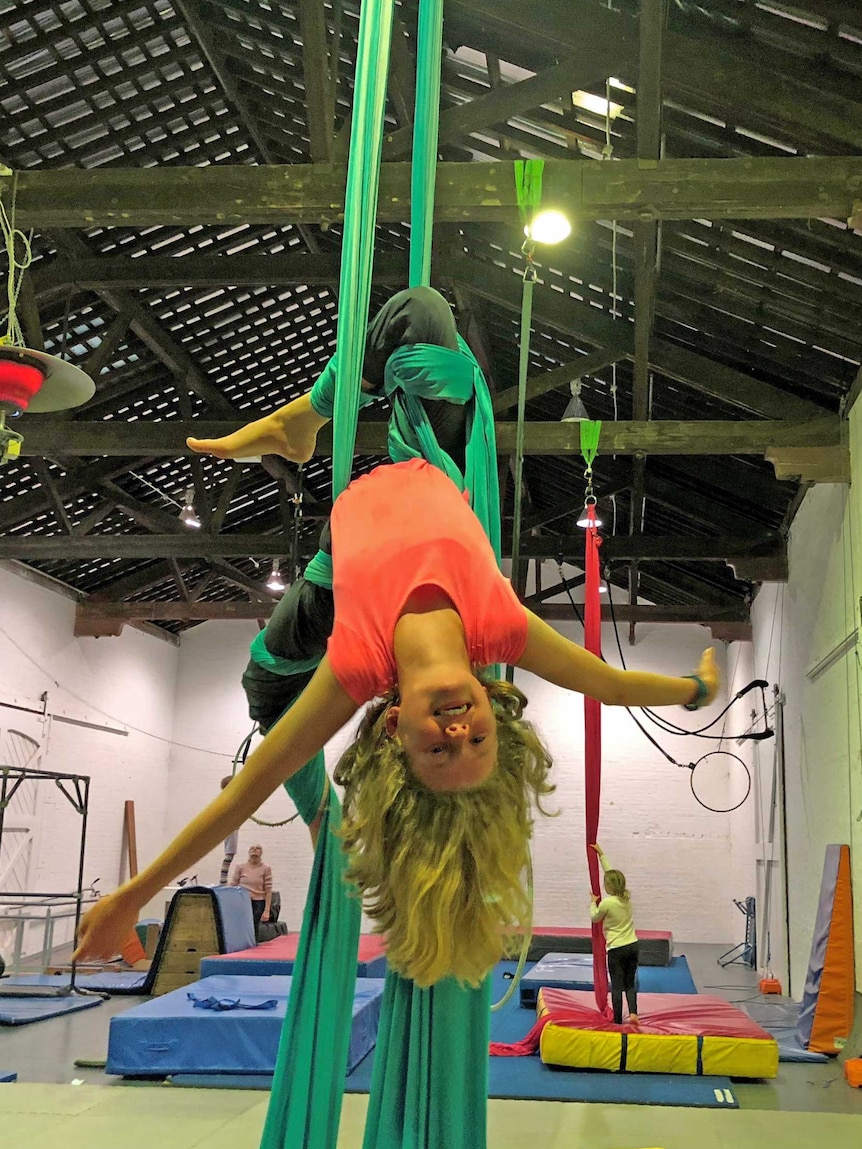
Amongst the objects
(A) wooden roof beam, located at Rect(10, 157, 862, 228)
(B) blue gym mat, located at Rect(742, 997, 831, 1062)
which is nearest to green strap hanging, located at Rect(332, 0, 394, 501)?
(A) wooden roof beam, located at Rect(10, 157, 862, 228)

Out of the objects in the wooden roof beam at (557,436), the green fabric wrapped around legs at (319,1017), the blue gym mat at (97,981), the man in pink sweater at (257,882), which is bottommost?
the blue gym mat at (97,981)

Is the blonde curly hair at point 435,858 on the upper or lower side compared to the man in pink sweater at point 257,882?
upper

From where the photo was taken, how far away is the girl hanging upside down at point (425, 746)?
154cm

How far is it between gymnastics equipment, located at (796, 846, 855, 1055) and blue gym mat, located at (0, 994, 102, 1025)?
5022mm

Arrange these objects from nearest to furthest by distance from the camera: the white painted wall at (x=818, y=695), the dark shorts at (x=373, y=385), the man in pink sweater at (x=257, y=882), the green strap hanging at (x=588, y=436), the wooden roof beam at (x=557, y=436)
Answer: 1. the dark shorts at (x=373, y=385)
2. the green strap hanging at (x=588, y=436)
3. the white painted wall at (x=818, y=695)
4. the wooden roof beam at (x=557, y=436)
5. the man in pink sweater at (x=257, y=882)

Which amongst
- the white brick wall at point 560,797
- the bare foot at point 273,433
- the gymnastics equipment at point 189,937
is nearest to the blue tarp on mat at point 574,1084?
the gymnastics equipment at point 189,937

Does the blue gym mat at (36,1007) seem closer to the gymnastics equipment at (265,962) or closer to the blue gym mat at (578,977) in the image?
the gymnastics equipment at (265,962)

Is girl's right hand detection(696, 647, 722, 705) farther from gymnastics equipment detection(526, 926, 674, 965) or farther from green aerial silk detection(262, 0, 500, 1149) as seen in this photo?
gymnastics equipment detection(526, 926, 674, 965)

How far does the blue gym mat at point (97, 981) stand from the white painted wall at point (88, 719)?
1407 millimetres

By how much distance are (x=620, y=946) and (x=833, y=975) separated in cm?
129

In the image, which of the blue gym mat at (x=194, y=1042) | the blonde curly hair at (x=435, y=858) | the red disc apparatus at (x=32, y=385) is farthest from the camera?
the blue gym mat at (x=194, y=1042)

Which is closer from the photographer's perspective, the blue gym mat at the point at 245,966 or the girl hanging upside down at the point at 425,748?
the girl hanging upside down at the point at 425,748

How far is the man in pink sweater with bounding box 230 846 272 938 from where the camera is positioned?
10203 millimetres

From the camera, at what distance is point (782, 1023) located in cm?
721
